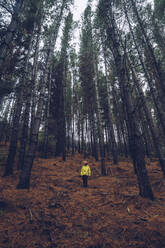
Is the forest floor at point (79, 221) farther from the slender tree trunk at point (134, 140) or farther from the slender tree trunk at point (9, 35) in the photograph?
the slender tree trunk at point (9, 35)

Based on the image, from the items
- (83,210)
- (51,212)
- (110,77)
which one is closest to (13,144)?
(51,212)

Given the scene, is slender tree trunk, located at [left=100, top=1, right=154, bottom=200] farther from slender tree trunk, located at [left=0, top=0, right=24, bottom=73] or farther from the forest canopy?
slender tree trunk, located at [left=0, top=0, right=24, bottom=73]

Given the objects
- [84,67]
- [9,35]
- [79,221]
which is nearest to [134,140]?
[79,221]

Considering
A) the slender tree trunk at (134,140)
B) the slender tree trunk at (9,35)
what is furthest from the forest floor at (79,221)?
the slender tree trunk at (9,35)

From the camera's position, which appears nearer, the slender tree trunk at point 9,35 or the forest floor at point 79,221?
the forest floor at point 79,221

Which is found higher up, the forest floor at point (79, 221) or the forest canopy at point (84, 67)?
the forest canopy at point (84, 67)

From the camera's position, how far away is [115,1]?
6.53 metres

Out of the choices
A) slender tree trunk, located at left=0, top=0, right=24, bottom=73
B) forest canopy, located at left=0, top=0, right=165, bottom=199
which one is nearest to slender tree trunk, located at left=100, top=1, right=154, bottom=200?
forest canopy, located at left=0, top=0, right=165, bottom=199

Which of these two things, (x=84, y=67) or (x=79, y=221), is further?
(x=84, y=67)

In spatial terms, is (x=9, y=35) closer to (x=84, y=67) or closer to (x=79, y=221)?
(x=79, y=221)

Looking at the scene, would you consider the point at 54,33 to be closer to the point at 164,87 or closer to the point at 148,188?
the point at 164,87

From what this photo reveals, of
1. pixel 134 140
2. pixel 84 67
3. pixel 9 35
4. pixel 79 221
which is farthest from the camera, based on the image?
pixel 84 67

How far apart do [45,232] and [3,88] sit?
5.86m

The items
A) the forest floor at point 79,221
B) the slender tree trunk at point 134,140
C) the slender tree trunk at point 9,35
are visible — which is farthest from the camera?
the slender tree trunk at point 134,140
